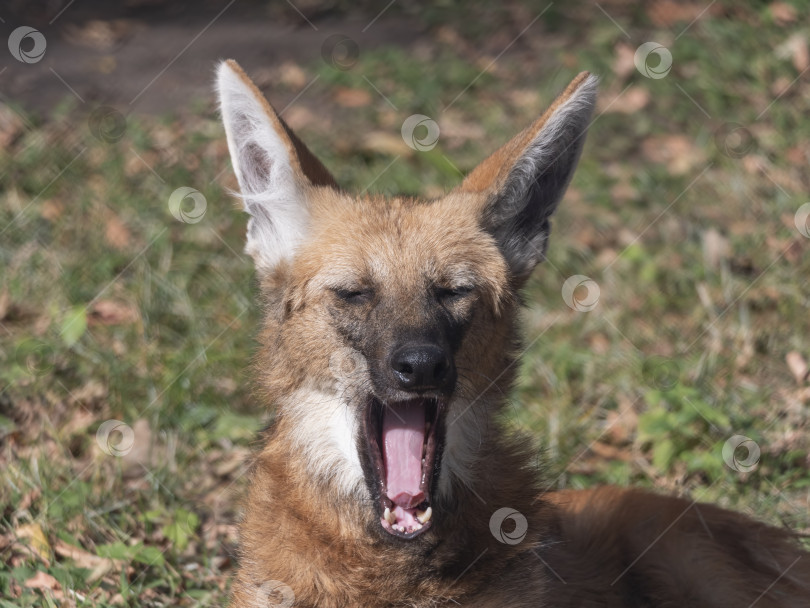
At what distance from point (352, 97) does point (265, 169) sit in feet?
15.8

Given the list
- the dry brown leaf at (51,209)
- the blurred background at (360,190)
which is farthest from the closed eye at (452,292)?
the dry brown leaf at (51,209)

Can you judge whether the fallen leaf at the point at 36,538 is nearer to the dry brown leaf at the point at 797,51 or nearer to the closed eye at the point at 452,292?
the closed eye at the point at 452,292

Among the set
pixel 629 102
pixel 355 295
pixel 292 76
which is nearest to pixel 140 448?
pixel 355 295

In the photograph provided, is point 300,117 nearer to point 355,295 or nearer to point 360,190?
point 360,190

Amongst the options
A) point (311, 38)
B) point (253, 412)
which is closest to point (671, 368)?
point (253, 412)

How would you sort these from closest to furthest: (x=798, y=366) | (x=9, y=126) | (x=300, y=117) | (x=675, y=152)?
(x=798, y=366)
(x=9, y=126)
(x=675, y=152)
(x=300, y=117)

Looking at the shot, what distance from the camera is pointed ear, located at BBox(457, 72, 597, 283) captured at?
3283mm

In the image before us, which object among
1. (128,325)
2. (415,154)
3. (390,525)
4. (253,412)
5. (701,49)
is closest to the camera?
(390,525)

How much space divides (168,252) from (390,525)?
331 cm

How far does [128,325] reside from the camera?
529 cm

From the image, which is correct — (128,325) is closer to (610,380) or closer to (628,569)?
(610,380)

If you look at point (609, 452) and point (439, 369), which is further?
point (609, 452)

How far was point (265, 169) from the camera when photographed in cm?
340

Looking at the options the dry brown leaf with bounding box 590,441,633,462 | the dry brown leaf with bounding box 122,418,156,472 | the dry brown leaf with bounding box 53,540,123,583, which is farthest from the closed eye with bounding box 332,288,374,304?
the dry brown leaf with bounding box 590,441,633,462
